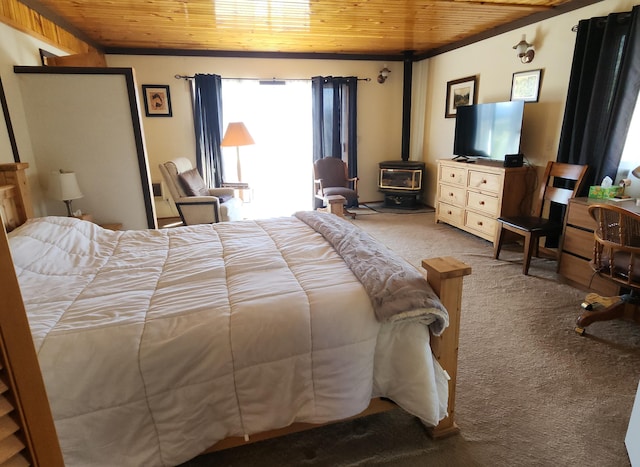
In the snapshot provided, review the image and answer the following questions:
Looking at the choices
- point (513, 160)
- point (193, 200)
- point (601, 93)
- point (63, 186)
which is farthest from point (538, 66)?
point (63, 186)

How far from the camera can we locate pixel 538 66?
3.84 meters

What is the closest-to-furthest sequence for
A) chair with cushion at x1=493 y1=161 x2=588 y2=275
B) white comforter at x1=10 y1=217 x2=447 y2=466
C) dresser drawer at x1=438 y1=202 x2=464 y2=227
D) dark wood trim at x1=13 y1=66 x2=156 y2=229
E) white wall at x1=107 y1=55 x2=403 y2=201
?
white comforter at x1=10 y1=217 x2=447 y2=466 < dark wood trim at x1=13 y1=66 x2=156 y2=229 < chair with cushion at x1=493 y1=161 x2=588 y2=275 < dresser drawer at x1=438 y1=202 x2=464 y2=227 < white wall at x1=107 y1=55 x2=403 y2=201

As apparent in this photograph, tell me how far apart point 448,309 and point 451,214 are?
3503mm

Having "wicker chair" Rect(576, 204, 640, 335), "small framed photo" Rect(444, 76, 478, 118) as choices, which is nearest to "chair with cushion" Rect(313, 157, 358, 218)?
Answer: "small framed photo" Rect(444, 76, 478, 118)

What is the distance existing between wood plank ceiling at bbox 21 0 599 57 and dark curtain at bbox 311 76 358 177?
1.87 feet

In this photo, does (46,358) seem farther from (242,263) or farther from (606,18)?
(606,18)

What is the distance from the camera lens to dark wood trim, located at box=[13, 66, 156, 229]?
2902mm

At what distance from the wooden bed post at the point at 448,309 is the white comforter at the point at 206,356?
0.34 ft

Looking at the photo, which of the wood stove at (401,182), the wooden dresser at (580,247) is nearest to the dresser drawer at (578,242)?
the wooden dresser at (580,247)

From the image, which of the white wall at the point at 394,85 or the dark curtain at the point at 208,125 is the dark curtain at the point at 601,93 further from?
the dark curtain at the point at 208,125

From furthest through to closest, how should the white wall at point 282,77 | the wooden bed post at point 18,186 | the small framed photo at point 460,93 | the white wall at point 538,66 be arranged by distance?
1. the white wall at point 282,77
2. the small framed photo at point 460,93
3. the white wall at point 538,66
4. the wooden bed post at point 18,186

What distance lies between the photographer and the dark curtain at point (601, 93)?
290cm

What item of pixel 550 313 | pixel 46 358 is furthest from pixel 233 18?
pixel 550 313

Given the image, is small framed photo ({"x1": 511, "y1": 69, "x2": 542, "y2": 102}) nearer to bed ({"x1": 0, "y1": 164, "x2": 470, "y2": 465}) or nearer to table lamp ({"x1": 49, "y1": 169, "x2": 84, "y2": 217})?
bed ({"x1": 0, "y1": 164, "x2": 470, "y2": 465})
